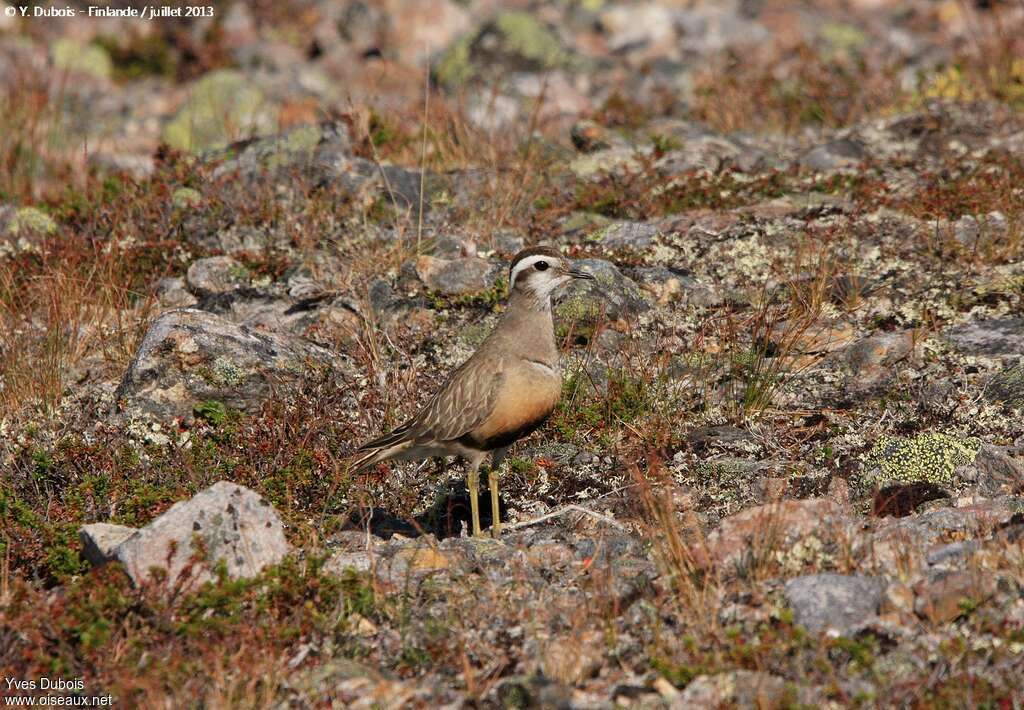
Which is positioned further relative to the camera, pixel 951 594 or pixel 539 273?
pixel 539 273

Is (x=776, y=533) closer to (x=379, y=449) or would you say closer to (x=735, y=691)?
(x=735, y=691)

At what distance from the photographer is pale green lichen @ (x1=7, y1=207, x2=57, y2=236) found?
1266 cm

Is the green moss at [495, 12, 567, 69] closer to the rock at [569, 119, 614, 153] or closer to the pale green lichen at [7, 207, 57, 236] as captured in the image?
the rock at [569, 119, 614, 153]

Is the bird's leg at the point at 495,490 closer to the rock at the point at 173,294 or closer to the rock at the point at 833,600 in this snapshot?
the rock at the point at 833,600

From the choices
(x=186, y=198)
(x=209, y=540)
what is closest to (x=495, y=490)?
(x=209, y=540)

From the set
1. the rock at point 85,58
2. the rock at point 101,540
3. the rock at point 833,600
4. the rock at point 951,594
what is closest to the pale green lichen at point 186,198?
the rock at point 101,540

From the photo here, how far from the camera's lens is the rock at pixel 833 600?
241 inches

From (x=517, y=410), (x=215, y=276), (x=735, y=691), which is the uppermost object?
(x=215, y=276)

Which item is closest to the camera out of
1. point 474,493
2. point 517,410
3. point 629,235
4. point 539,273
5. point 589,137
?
point 517,410

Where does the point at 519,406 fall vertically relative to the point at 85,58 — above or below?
below

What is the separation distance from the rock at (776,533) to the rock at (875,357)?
2697 mm

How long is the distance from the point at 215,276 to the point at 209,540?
5.40m

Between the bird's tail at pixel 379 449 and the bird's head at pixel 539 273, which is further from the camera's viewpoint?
the bird's head at pixel 539 273

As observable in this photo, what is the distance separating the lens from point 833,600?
6.18 m
